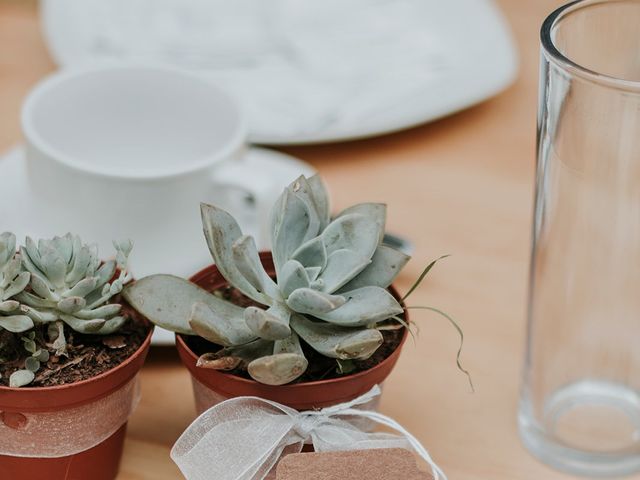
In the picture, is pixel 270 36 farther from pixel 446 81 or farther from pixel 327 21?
pixel 446 81

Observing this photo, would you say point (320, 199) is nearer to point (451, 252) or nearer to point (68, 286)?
point (68, 286)

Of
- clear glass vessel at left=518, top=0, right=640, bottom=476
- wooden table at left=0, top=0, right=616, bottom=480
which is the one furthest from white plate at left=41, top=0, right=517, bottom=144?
clear glass vessel at left=518, top=0, right=640, bottom=476

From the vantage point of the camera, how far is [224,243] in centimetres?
46

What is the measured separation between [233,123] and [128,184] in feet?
0.36

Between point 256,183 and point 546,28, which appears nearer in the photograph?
point 546,28

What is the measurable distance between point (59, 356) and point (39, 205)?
18 centimetres

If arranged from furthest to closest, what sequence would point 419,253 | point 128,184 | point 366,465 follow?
point 419,253
point 128,184
point 366,465

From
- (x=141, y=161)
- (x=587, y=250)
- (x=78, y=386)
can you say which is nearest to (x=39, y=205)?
A: (x=141, y=161)

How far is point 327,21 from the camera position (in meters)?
0.93

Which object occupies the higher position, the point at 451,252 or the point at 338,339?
the point at 338,339

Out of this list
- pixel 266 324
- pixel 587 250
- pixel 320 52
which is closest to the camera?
pixel 266 324

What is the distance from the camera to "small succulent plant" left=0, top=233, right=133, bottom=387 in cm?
45

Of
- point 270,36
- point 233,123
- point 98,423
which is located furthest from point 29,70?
point 98,423

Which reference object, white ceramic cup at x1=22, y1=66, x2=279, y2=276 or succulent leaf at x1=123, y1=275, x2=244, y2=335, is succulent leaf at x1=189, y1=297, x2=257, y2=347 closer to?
succulent leaf at x1=123, y1=275, x2=244, y2=335
